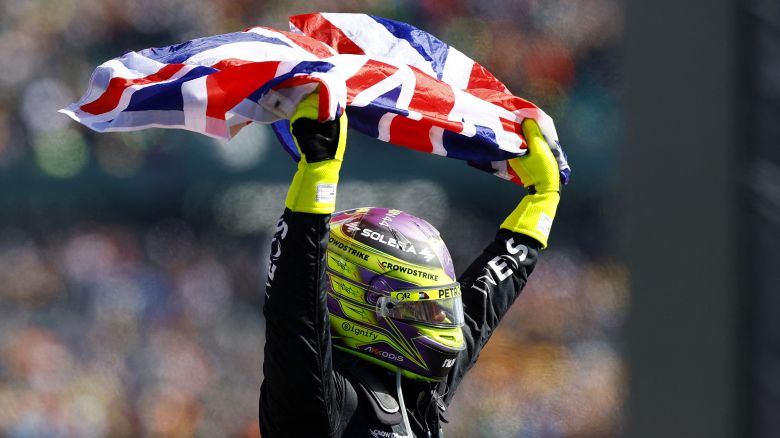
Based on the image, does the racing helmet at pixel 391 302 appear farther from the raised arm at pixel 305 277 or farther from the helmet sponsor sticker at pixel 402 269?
the raised arm at pixel 305 277

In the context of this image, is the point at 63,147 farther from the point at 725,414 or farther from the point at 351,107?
the point at 725,414

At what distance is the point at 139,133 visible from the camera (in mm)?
5316

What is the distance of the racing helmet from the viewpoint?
2.58m

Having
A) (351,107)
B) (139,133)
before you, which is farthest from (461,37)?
(351,107)

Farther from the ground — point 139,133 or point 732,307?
point 732,307

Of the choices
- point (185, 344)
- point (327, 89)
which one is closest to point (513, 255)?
point (327, 89)

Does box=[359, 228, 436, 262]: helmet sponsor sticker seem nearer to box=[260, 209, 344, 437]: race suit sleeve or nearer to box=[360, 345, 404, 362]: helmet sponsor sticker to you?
box=[360, 345, 404, 362]: helmet sponsor sticker

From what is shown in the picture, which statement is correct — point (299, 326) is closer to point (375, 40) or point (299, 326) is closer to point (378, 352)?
point (378, 352)

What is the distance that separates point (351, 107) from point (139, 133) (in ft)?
9.41

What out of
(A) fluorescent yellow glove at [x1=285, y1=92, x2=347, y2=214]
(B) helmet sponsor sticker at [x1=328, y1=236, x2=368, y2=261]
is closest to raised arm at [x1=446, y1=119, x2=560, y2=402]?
(B) helmet sponsor sticker at [x1=328, y1=236, x2=368, y2=261]

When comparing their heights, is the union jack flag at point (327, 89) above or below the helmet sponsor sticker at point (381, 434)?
above

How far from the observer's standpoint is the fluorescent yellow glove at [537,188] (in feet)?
10.1

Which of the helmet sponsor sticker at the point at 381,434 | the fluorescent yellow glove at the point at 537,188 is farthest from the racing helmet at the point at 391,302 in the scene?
the fluorescent yellow glove at the point at 537,188

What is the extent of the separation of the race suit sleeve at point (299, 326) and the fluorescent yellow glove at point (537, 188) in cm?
103
